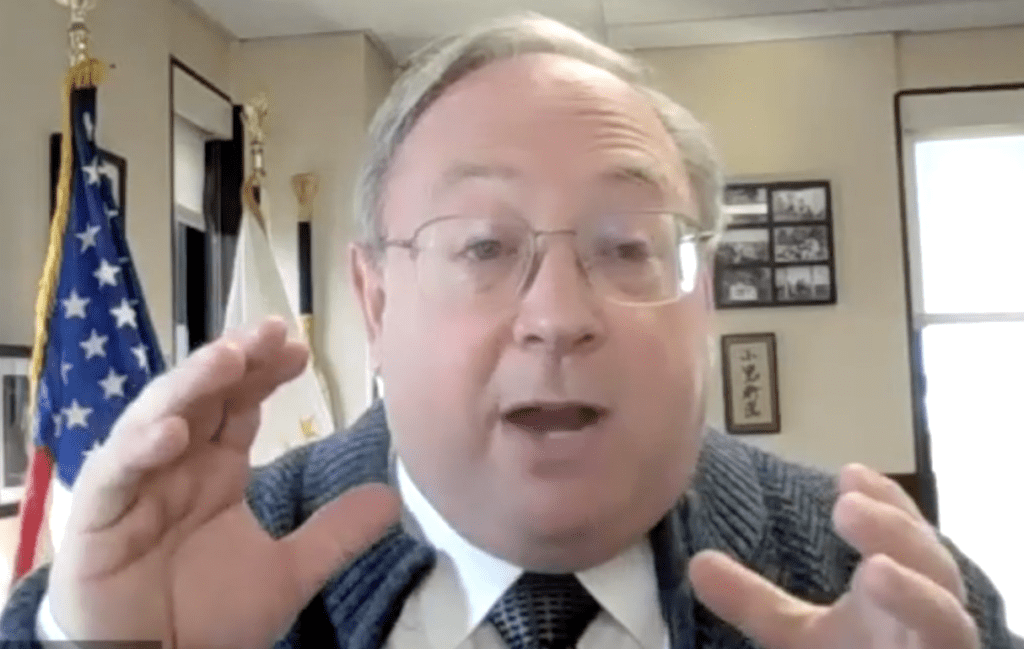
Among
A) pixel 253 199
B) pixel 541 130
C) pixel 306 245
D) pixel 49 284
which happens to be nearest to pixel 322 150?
pixel 306 245

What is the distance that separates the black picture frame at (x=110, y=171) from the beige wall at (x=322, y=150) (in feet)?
2.67

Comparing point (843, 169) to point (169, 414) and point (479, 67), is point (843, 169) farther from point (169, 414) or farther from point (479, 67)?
point (169, 414)

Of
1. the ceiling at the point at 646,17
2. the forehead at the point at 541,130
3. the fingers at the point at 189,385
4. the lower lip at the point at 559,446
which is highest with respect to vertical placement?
the ceiling at the point at 646,17

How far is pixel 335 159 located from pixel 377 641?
281cm

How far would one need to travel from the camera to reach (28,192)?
2.35 meters

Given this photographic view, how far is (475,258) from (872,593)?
14.2 inches

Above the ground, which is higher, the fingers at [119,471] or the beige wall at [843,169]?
the beige wall at [843,169]

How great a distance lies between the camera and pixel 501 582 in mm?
833

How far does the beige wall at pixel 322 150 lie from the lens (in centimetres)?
351

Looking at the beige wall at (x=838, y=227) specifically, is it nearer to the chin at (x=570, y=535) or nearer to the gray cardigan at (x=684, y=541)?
the gray cardigan at (x=684, y=541)

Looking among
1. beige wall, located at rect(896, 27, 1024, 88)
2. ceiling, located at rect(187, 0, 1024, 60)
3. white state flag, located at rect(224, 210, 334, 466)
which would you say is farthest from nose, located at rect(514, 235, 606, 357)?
beige wall, located at rect(896, 27, 1024, 88)

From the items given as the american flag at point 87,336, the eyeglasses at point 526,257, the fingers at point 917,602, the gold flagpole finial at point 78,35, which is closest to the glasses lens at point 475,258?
the eyeglasses at point 526,257

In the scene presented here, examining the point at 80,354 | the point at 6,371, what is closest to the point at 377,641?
the point at 80,354

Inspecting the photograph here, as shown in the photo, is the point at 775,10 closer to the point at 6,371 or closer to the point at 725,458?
the point at 6,371
